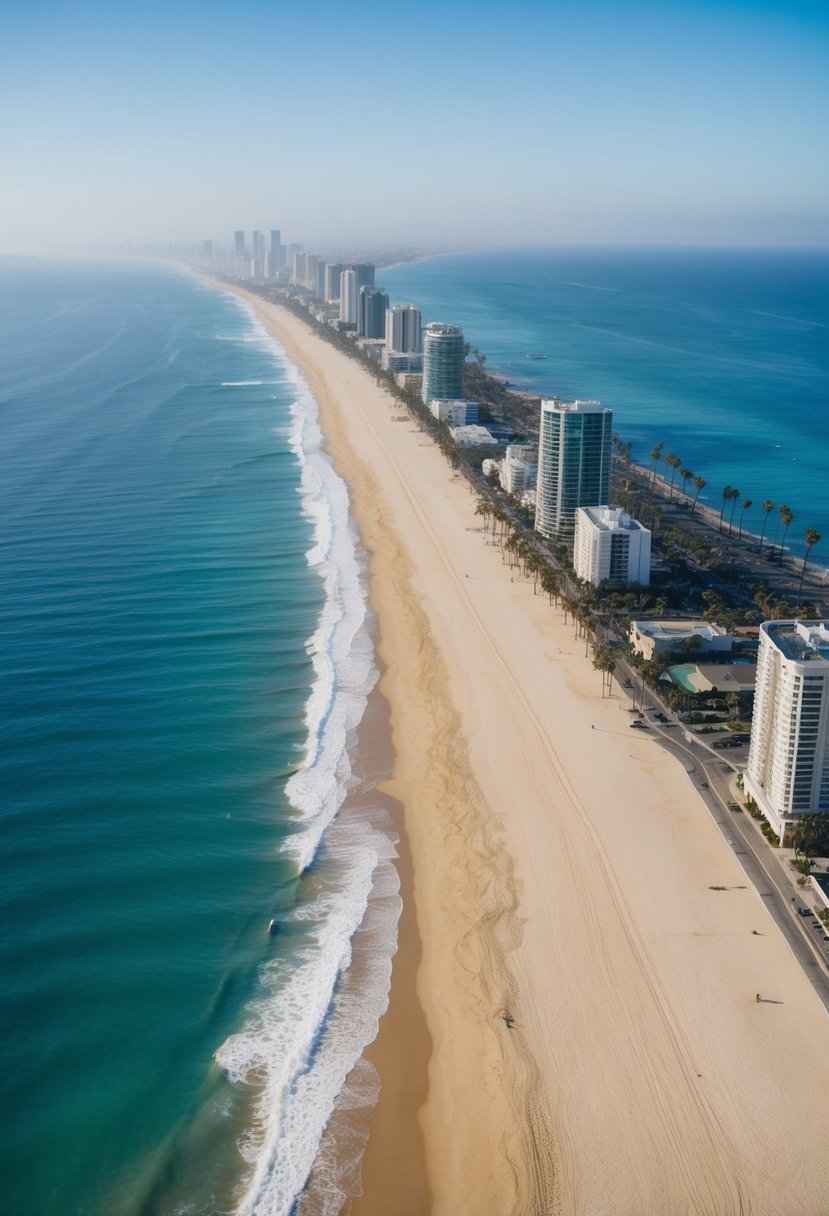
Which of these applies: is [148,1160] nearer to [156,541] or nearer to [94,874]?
[94,874]

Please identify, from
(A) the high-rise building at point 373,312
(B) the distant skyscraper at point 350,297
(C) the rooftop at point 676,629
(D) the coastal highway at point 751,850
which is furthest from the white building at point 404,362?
(D) the coastal highway at point 751,850

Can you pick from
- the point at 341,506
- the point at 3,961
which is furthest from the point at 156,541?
the point at 3,961

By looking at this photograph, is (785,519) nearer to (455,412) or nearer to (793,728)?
(793,728)

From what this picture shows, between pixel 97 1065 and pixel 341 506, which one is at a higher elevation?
pixel 341 506

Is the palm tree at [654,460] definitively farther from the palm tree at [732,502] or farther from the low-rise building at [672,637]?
the low-rise building at [672,637]

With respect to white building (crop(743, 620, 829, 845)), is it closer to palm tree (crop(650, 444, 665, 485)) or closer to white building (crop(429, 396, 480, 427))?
palm tree (crop(650, 444, 665, 485))

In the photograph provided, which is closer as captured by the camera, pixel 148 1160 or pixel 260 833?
pixel 148 1160
